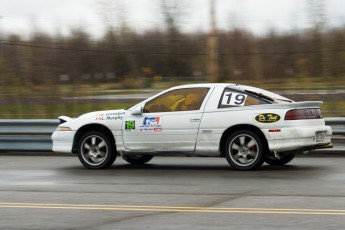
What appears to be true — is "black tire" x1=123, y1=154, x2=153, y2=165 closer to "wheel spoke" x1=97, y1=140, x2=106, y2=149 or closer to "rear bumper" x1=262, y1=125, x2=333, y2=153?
"wheel spoke" x1=97, y1=140, x2=106, y2=149

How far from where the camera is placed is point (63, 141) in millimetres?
11664

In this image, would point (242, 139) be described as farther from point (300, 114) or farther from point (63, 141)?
point (63, 141)

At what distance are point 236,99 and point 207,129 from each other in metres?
0.71

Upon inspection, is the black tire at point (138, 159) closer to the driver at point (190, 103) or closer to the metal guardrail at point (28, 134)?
the driver at point (190, 103)

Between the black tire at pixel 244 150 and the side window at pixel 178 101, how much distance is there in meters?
0.88

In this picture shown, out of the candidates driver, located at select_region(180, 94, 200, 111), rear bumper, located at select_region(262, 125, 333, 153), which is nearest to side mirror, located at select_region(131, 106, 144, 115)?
driver, located at select_region(180, 94, 200, 111)

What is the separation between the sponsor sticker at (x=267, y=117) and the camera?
10391 mm

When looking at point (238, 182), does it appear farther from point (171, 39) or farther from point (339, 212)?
point (171, 39)

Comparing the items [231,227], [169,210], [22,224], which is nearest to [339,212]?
[231,227]

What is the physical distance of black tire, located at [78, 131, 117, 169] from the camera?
11.4 metres

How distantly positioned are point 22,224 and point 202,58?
24.6 m

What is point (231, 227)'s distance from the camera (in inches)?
246

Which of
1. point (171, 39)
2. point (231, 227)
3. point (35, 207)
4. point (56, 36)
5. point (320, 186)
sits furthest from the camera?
point (171, 39)

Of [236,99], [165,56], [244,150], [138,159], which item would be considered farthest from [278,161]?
[165,56]
